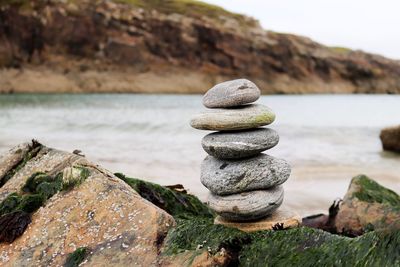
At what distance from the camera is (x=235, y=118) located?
524 centimetres

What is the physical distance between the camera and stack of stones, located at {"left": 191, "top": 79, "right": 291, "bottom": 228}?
16.9ft

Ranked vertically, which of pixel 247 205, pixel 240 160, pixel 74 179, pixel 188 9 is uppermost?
pixel 240 160

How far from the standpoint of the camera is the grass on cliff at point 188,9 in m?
79.2

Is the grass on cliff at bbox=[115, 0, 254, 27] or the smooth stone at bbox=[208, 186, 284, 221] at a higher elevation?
the smooth stone at bbox=[208, 186, 284, 221]

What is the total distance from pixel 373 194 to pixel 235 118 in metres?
3.00

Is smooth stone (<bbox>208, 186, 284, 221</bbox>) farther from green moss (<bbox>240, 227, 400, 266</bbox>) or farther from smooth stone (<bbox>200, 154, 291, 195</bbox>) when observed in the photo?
green moss (<bbox>240, 227, 400, 266</bbox>)

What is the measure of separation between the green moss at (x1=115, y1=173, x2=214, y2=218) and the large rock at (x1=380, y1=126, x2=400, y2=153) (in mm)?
13922

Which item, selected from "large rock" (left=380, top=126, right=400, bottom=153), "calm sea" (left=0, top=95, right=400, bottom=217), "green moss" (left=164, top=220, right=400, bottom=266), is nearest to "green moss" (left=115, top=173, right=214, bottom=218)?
"green moss" (left=164, top=220, right=400, bottom=266)

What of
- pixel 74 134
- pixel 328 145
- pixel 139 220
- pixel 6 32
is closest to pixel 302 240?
pixel 139 220

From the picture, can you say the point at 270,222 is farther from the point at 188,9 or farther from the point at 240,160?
the point at 188,9

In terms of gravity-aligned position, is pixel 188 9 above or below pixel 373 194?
below

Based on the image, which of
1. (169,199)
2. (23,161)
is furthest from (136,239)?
(23,161)

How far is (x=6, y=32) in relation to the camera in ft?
226

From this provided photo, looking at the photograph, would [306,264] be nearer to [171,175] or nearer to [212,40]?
[171,175]
